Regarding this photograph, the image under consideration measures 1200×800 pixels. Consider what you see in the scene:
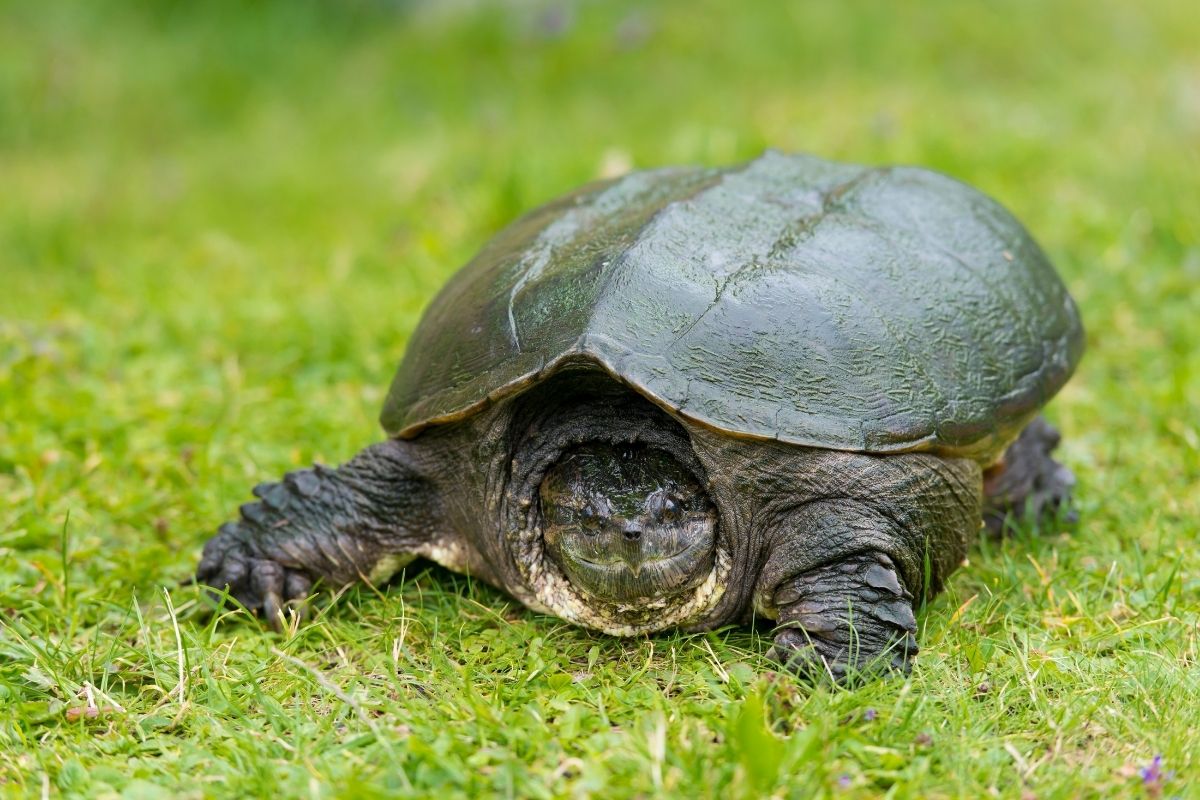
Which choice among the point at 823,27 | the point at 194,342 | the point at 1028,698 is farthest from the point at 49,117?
the point at 1028,698

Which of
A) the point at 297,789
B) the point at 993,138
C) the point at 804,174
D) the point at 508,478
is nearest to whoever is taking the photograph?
the point at 297,789

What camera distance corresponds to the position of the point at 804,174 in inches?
134

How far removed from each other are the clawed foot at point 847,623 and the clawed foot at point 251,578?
45.7 inches

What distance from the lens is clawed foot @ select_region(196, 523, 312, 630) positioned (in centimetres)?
288

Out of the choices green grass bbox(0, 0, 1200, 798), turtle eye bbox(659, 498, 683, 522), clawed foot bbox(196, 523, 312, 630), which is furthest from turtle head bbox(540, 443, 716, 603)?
clawed foot bbox(196, 523, 312, 630)

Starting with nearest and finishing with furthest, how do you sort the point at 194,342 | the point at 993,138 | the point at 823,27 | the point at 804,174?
the point at 804,174
the point at 194,342
the point at 993,138
the point at 823,27

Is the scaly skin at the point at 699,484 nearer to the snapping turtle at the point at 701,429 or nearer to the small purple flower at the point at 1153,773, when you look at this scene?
the snapping turtle at the point at 701,429

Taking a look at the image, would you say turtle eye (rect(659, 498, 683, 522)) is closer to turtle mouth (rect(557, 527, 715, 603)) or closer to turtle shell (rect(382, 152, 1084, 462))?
turtle mouth (rect(557, 527, 715, 603))

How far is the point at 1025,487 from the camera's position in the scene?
3320mm

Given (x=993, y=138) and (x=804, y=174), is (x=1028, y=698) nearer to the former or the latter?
(x=804, y=174)

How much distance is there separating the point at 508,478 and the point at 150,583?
38.4 inches

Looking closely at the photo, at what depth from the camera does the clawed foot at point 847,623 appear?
247 cm

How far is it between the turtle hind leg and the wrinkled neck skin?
0.49 metres

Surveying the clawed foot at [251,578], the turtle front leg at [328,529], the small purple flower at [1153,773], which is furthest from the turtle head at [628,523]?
the small purple flower at [1153,773]
